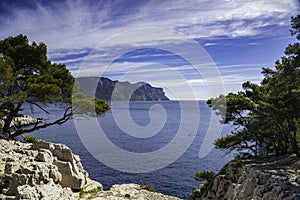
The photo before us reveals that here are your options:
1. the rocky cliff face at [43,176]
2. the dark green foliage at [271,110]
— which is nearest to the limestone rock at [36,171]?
the rocky cliff face at [43,176]

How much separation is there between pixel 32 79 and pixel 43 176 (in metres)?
9.14

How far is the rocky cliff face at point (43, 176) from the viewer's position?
38.5ft

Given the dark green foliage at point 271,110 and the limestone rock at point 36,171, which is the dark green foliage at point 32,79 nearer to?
the limestone rock at point 36,171

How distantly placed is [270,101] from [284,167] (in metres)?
5.55

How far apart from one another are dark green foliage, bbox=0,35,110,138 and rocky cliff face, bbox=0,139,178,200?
13.3 ft

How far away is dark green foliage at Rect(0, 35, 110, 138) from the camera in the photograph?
19359mm

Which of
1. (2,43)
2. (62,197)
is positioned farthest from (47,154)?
(2,43)

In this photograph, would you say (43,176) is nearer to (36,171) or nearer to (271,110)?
(36,171)

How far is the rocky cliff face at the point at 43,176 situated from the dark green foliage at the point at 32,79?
13.3ft

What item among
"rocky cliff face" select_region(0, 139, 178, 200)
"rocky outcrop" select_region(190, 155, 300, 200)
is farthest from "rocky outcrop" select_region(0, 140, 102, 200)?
"rocky outcrop" select_region(190, 155, 300, 200)

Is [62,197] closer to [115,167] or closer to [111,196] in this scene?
[111,196]

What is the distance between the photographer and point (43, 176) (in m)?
13.6

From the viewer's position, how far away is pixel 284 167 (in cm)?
1548

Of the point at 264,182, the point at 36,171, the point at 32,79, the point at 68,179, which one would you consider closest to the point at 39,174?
the point at 36,171
